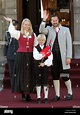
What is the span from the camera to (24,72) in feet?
25.9

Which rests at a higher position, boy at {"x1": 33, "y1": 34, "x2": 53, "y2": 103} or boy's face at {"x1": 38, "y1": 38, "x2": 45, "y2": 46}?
boy's face at {"x1": 38, "y1": 38, "x2": 45, "y2": 46}

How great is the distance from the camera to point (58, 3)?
39.1ft

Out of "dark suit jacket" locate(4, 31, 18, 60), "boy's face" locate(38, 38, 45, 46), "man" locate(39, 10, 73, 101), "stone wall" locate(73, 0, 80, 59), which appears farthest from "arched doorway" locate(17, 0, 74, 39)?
"boy's face" locate(38, 38, 45, 46)

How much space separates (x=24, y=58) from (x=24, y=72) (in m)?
0.29

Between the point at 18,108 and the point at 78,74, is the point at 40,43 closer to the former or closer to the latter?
the point at 18,108

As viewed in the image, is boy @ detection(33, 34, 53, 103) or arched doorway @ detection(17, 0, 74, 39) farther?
arched doorway @ detection(17, 0, 74, 39)

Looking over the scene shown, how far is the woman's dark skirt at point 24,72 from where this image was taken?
7887 millimetres

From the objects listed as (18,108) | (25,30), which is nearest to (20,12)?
(25,30)

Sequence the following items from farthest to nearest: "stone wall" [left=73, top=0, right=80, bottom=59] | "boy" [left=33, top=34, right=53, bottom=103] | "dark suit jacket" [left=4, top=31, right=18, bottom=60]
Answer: "stone wall" [left=73, top=0, right=80, bottom=59] < "dark suit jacket" [left=4, top=31, right=18, bottom=60] < "boy" [left=33, top=34, right=53, bottom=103]

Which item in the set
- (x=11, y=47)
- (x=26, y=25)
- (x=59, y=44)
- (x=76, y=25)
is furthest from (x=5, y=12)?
(x=59, y=44)

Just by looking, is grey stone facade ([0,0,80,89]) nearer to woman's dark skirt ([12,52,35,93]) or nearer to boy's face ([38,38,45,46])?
woman's dark skirt ([12,52,35,93])

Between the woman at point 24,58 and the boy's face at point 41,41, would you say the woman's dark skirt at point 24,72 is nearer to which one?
the woman at point 24,58

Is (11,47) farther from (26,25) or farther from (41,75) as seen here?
(41,75)

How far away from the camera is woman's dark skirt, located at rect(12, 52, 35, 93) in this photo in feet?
25.9
